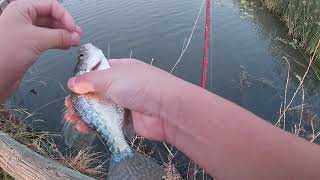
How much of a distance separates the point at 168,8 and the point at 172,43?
7.50 ft

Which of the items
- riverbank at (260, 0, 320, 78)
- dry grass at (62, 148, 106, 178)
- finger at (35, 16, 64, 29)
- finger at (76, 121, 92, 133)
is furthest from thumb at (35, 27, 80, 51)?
riverbank at (260, 0, 320, 78)

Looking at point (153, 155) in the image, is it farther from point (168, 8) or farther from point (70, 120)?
point (168, 8)

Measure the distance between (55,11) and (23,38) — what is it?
36 centimetres

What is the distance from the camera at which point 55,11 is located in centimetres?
262

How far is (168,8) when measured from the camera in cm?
1257

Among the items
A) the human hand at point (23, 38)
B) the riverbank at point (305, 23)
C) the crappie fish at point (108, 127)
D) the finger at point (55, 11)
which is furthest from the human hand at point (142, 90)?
the riverbank at point (305, 23)

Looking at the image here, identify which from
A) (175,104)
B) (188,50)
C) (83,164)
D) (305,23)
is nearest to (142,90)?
(175,104)

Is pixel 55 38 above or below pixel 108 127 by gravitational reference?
above

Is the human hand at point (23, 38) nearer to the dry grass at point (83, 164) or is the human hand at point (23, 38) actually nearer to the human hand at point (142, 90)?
the human hand at point (142, 90)

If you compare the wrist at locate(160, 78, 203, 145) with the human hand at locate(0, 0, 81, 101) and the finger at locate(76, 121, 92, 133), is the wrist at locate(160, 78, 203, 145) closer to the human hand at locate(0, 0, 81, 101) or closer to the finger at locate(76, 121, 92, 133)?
the finger at locate(76, 121, 92, 133)

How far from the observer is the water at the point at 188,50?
8.78 metres

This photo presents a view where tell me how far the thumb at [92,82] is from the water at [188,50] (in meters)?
5.80

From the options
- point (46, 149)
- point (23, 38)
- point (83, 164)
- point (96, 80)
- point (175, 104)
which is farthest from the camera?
point (46, 149)

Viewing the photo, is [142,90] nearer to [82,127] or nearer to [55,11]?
[82,127]
